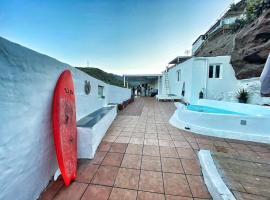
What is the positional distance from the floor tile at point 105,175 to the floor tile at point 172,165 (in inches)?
33.8

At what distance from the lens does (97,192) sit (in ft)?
6.32

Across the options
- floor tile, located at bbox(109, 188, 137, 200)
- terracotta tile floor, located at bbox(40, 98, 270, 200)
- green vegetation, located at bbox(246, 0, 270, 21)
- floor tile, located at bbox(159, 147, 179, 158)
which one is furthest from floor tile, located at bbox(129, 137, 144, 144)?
green vegetation, located at bbox(246, 0, 270, 21)

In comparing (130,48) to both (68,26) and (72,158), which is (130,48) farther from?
(72,158)

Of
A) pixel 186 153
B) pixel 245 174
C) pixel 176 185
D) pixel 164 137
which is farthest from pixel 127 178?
pixel 164 137

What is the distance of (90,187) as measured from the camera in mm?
2020

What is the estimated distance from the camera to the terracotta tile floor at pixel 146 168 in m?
1.92

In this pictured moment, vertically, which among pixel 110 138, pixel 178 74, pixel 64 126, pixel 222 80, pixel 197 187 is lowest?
pixel 197 187

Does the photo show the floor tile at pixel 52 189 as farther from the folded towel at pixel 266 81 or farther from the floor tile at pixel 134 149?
the folded towel at pixel 266 81

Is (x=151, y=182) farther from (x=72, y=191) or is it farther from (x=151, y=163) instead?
(x=72, y=191)

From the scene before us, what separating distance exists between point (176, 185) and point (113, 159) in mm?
1239

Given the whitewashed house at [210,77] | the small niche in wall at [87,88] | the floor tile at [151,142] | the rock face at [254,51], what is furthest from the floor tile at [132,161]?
the rock face at [254,51]

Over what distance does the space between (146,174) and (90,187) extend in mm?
882

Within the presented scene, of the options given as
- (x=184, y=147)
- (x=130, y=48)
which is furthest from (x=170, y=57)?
(x=184, y=147)

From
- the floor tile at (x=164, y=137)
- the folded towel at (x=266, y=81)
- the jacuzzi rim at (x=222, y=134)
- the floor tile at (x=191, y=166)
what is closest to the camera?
the folded towel at (x=266, y=81)
